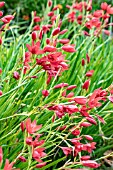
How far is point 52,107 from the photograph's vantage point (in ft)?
5.82

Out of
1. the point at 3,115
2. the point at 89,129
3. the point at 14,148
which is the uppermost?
the point at 3,115

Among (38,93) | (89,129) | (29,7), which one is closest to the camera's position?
(38,93)

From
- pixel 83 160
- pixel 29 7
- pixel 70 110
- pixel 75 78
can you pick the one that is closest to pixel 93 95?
pixel 70 110

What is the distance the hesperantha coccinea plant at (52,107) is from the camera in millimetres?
1749

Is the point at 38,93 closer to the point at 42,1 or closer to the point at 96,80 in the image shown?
the point at 96,80

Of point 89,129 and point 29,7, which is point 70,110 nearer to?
point 89,129

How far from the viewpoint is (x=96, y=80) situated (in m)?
3.14

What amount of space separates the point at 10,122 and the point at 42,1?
15.6 feet

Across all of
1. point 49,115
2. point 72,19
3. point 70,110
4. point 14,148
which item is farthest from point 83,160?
point 72,19

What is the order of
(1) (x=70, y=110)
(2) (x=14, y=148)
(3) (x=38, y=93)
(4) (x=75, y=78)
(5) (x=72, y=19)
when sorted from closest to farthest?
1. (1) (x=70, y=110)
2. (2) (x=14, y=148)
3. (3) (x=38, y=93)
4. (4) (x=75, y=78)
5. (5) (x=72, y=19)

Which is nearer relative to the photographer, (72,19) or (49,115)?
(49,115)

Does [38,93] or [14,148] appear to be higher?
[38,93]

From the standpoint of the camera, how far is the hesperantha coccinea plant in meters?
1.75

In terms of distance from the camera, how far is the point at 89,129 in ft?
9.19
